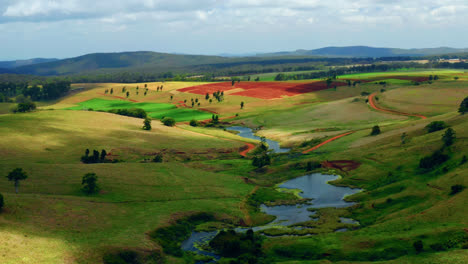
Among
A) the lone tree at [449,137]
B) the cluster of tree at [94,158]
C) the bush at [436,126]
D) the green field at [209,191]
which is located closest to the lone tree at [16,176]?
the green field at [209,191]

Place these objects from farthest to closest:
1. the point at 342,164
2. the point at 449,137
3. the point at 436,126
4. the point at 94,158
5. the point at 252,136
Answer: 1. the point at 252,136
2. the point at 94,158
3. the point at 436,126
4. the point at 342,164
5. the point at 449,137

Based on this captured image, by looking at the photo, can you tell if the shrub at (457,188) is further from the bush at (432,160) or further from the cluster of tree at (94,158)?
the cluster of tree at (94,158)

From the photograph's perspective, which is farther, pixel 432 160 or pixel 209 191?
pixel 209 191

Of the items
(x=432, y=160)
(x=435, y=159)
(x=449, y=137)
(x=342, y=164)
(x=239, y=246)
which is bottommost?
(x=239, y=246)

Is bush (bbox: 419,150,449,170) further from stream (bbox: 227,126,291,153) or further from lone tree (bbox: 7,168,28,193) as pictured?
lone tree (bbox: 7,168,28,193)

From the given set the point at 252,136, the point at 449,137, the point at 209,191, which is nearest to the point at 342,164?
the point at 449,137

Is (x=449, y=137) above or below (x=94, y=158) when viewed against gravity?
above

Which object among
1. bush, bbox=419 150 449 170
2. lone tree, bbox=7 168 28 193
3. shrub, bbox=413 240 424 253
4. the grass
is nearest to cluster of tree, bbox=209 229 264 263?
the grass

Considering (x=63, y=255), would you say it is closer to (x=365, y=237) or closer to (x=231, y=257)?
(x=231, y=257)

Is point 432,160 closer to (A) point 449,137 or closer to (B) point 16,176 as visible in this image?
(A) point 449,137
